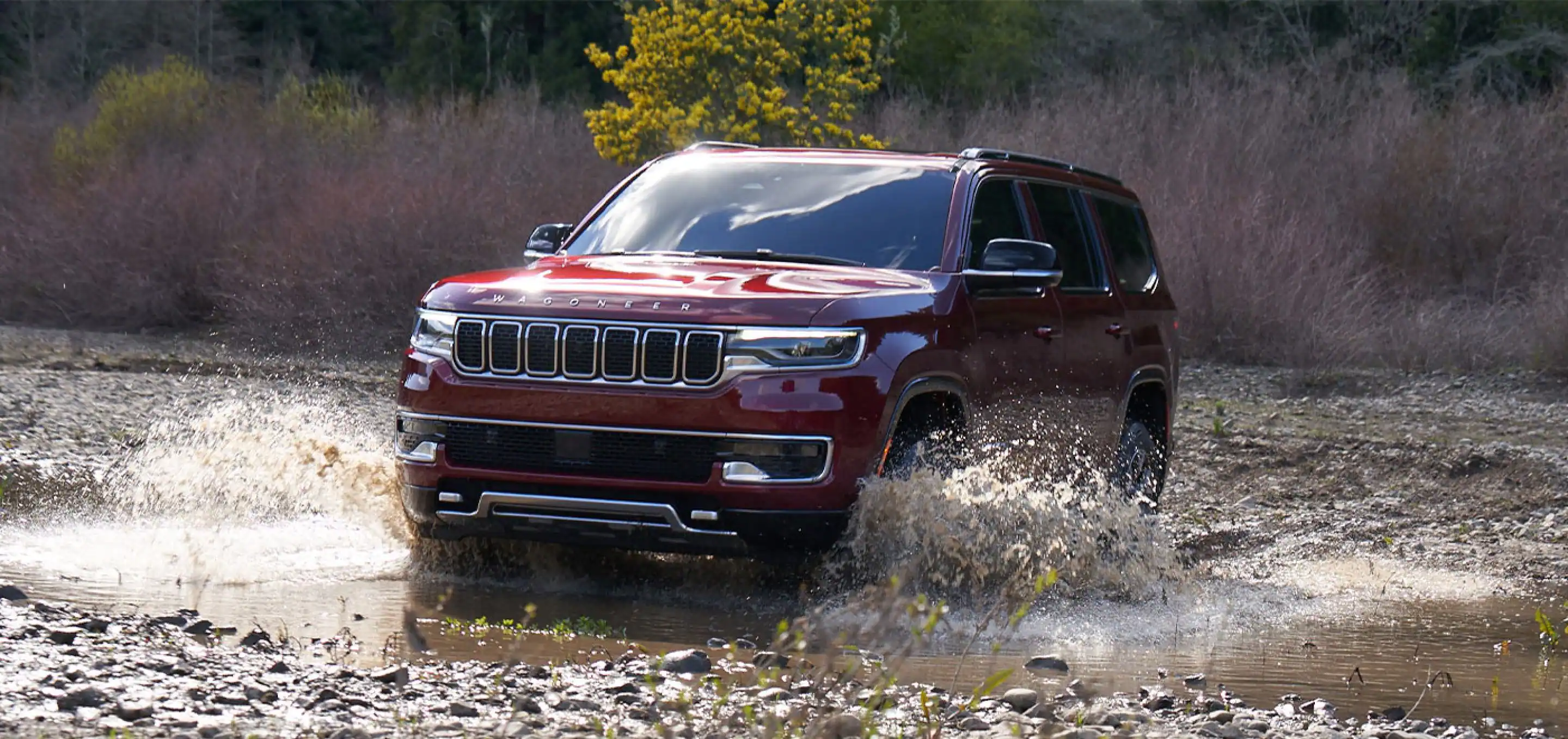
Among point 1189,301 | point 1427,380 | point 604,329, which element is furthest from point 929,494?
point 1189,301

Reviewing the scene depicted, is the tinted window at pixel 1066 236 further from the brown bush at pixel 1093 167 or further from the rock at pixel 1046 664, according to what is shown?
the brown bush at pixel 1093 167

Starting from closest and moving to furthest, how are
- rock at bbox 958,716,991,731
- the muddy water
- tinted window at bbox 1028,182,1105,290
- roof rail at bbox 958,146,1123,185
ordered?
1. rock at bbox 958,716,991,731
2. the muddy water
3. roof rail at bbox 958,146,1123,185
4. tinted window at bbox 1028,182,1105,290

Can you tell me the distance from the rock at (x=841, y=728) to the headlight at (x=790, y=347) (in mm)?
2279

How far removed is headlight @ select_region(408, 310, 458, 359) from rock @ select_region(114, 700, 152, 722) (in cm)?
247

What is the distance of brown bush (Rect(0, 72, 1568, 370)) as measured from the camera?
70.6 ft

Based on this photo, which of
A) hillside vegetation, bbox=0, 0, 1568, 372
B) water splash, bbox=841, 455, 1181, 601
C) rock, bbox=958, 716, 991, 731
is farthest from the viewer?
hillside vegetation, bbox=0, 0, 1568, 372

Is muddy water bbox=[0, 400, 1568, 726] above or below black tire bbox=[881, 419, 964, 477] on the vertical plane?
below

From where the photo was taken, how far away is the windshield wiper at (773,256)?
7656 millimetres

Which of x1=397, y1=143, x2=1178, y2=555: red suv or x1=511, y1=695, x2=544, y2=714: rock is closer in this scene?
x1=511, y1=695, x2=544, y2=714: rock

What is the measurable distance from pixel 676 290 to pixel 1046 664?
1875 millimetres

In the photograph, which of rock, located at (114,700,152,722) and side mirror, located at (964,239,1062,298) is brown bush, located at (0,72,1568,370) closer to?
side mirror, located at (964,239,1062,298)

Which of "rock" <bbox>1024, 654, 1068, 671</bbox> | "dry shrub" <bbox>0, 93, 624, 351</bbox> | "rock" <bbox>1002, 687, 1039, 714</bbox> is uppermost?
"rock" <bbox>1002, 687, 1039, 714</bbox>

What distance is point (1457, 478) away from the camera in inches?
497

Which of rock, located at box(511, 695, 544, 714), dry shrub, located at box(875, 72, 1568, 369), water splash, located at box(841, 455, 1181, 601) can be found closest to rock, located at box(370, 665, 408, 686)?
rock, located at box(511, 695, 544, 714)
